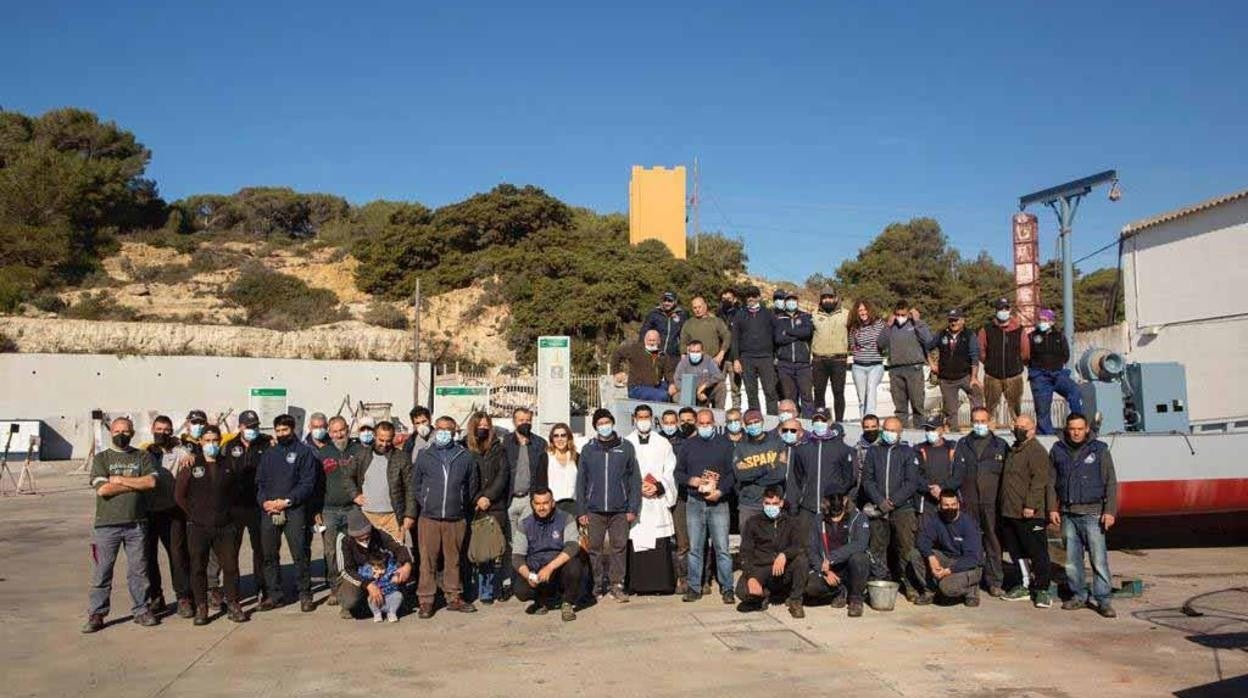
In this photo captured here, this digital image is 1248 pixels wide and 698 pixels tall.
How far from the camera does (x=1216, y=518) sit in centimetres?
1225

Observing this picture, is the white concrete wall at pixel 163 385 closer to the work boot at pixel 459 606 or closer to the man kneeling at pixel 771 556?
the work boot at pixel 459 606

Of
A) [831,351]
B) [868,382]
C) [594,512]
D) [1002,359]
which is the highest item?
[831,351]

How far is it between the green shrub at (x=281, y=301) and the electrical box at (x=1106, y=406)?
114 feet

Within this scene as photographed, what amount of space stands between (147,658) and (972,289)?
48.3 meters

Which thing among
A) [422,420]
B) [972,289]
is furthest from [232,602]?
[972,289]

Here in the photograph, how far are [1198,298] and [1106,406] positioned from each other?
18.5 meters

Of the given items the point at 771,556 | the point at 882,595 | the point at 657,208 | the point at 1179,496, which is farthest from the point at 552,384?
the point at 657,208

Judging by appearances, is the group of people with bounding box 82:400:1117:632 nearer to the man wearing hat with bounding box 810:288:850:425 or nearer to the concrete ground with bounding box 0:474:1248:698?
the concrete ground with bounding box 0:474:1248:698

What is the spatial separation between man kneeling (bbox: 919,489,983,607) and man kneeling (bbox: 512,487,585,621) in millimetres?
3022

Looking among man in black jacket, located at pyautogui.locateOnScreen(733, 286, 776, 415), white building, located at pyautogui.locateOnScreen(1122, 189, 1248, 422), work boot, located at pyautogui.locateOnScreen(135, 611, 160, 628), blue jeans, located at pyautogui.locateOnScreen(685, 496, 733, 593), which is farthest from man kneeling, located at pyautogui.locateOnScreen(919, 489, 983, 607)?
white building, located at pyautogui.locateOnScreen(1122, 189, 1248, 422)

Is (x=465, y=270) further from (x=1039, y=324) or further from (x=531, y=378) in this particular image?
(x=1039, y=324)

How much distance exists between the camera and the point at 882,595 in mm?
8508

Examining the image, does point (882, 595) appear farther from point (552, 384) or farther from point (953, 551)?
point (552, 384)

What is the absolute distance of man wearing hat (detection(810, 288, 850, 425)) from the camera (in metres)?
11.8
